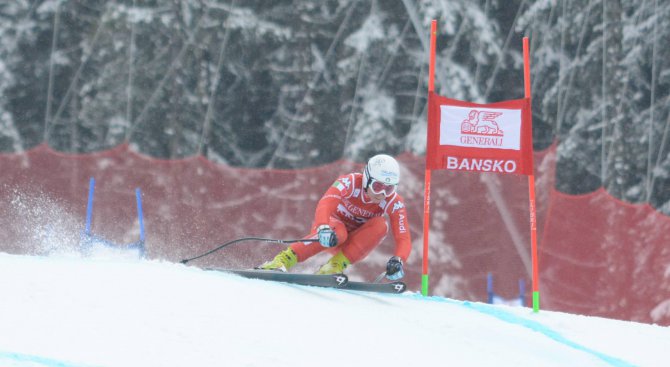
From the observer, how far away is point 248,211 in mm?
9008

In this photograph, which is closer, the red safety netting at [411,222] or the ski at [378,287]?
the ski at [378,287]

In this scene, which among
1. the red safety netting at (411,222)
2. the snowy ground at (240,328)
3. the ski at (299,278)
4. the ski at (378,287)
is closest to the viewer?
the snowy ground at (240,328)

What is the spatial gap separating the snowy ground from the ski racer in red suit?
0.51 meters

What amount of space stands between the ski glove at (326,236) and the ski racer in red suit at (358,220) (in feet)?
0.41

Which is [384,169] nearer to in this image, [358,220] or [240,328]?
[358,220]

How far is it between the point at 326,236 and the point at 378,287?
0.54 metres

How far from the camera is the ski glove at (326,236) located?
5625mm

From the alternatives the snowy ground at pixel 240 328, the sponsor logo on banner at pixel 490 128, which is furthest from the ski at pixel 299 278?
the sponsor logo on banner at pixel 490 128

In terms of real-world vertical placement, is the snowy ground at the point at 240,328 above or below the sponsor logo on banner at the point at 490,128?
below

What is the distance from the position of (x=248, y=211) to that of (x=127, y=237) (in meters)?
1.39

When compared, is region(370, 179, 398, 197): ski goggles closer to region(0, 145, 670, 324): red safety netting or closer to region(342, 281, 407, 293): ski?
region(342, 281, 407, 293): ski

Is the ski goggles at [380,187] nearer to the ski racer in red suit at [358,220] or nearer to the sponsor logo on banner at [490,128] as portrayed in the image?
the ski racer in red suit at [358,220]

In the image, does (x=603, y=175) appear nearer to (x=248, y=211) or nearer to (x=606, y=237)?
(x=606, y=237)

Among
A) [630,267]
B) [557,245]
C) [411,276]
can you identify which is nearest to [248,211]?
[411,276]
